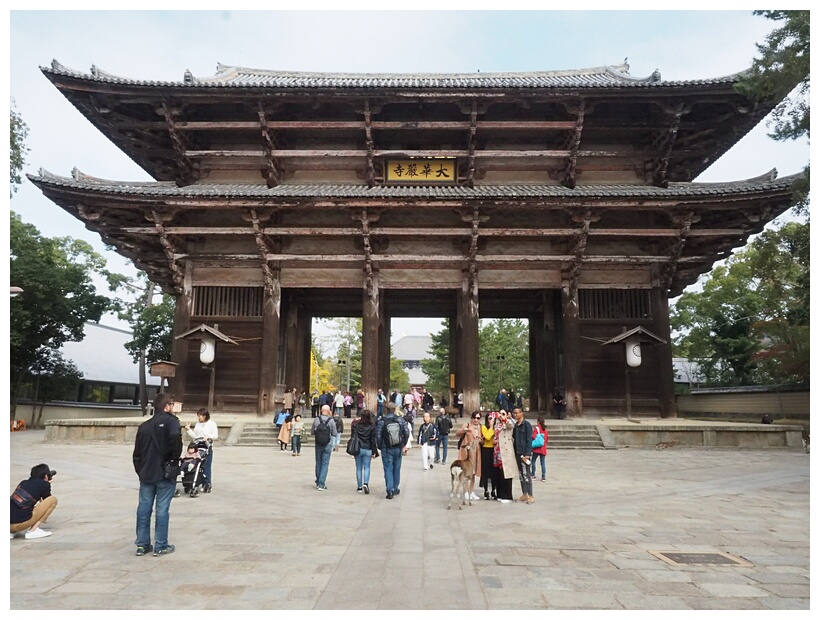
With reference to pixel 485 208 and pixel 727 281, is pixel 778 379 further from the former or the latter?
pixel 485 208

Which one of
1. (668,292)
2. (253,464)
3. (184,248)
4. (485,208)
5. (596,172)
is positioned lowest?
(253,464)

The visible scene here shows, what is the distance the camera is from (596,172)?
19047mm

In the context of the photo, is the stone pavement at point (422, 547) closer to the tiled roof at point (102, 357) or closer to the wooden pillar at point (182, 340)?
the wooden pillar at point (182, 340)

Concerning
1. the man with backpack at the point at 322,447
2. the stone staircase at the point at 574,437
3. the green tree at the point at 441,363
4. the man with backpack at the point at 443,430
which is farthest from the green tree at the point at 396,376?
the man with backpack at the point at 322,447

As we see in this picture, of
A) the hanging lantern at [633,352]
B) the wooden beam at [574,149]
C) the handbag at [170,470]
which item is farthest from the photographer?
the wooden beam at [574,149]

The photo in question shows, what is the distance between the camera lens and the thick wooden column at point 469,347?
17422 mm

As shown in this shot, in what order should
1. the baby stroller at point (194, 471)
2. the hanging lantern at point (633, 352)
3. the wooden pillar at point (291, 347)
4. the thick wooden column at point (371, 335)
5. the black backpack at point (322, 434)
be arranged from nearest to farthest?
the baby stroller at point (194, 471), the black backpack at point (322, 434), the hanging lantern at point (633, 352), the thick wooden column at point (371, 335), the wooden pillar at point (291, 347)

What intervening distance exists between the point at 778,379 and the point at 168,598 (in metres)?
29.8

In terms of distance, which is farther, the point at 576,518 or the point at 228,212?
the point at 228,212

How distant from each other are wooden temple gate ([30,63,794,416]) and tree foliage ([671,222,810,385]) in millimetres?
6345

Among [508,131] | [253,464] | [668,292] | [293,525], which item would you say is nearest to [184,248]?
[253,464]

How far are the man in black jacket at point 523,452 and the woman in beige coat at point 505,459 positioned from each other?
0.48 feet

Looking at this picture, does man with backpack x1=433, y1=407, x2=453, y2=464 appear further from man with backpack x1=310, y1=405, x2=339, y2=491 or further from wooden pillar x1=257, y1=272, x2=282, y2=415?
wooden pillar x1=257, y1=272, x2=282, y2=415

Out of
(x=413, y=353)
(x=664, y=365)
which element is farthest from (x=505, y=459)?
(x=413, y=353)
